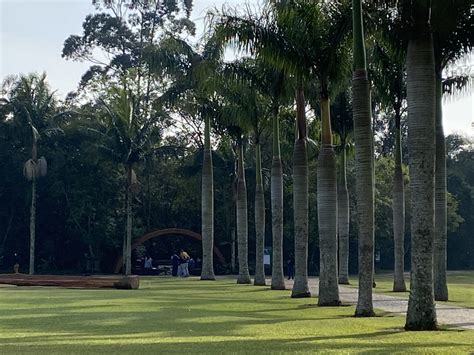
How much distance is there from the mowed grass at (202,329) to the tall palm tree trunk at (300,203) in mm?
3108

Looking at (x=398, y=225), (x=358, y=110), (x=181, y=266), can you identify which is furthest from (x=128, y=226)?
(x=358, y=110)

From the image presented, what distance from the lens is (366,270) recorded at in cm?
1892

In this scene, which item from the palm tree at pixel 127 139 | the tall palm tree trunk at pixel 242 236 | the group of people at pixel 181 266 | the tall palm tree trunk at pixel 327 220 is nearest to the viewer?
the tall palm tree trunk at pixel 327 220

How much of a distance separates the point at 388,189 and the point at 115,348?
51.4 metres

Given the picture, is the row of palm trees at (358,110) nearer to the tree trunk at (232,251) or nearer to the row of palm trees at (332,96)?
the row of palm trees at (332,96)

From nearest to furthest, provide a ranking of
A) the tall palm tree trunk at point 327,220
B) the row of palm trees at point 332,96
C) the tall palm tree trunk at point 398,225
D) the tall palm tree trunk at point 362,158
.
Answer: the row of palm trees at point 332,96, the tall palm tree trunk at point 362,158, the tall palm tree trunk at point 327,220, the tall palm tree trunk at point 398,225

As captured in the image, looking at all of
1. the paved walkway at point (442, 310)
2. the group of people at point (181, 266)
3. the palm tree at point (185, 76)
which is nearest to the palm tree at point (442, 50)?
the paved walkway at point (442, 310)

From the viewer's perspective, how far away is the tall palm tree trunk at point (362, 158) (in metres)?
18.8

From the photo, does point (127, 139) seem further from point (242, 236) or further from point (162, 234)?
point (242, 236)

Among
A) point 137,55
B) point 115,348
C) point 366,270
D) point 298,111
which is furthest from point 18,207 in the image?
point 115,348

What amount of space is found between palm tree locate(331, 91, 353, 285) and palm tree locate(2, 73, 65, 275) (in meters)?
22.0

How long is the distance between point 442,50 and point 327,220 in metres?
6.47

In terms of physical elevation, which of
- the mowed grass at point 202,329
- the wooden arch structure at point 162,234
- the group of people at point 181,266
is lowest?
the mowed grass at point 202,329

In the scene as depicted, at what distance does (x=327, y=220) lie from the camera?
23000 mm
